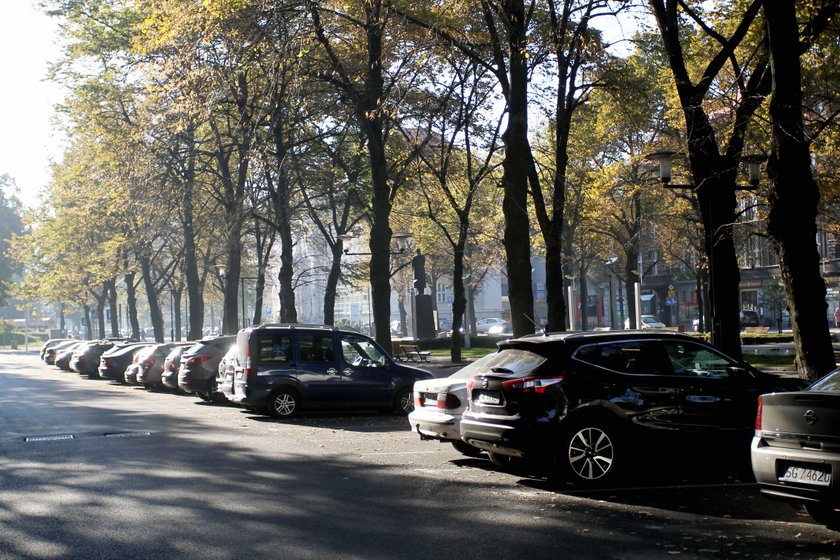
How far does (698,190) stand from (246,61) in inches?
381

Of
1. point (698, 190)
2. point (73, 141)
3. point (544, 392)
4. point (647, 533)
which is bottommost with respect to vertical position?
point (647, 533)

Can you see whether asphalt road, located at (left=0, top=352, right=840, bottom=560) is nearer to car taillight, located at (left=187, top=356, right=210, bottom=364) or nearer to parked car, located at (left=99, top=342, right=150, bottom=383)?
car taillight, located at (left=187, top=356, right=210, bottom=364)

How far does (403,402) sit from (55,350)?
41.5m

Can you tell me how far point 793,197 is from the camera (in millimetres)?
14617

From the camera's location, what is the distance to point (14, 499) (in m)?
10.1

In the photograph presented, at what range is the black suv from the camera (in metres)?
10.6

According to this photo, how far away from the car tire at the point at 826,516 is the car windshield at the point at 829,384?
100 cm

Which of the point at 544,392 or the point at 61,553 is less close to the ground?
the point at 544,392

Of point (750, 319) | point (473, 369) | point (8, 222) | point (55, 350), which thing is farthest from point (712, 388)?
point (8, 222)

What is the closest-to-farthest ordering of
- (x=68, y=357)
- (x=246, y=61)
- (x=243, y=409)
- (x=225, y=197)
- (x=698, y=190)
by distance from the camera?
(x=698, y=190), (x=246, y=61), (x=243, y=409), (x=225, y=197), (x=68, y=357)

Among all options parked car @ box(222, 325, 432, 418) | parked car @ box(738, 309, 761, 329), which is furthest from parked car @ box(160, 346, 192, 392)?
parked car @ box(738, 309, 761, 329)

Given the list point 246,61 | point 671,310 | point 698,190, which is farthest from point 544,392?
point 671,310

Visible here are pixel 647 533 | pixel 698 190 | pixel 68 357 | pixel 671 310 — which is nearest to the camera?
pixel 647 533

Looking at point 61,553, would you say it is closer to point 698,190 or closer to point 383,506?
point 383,506
